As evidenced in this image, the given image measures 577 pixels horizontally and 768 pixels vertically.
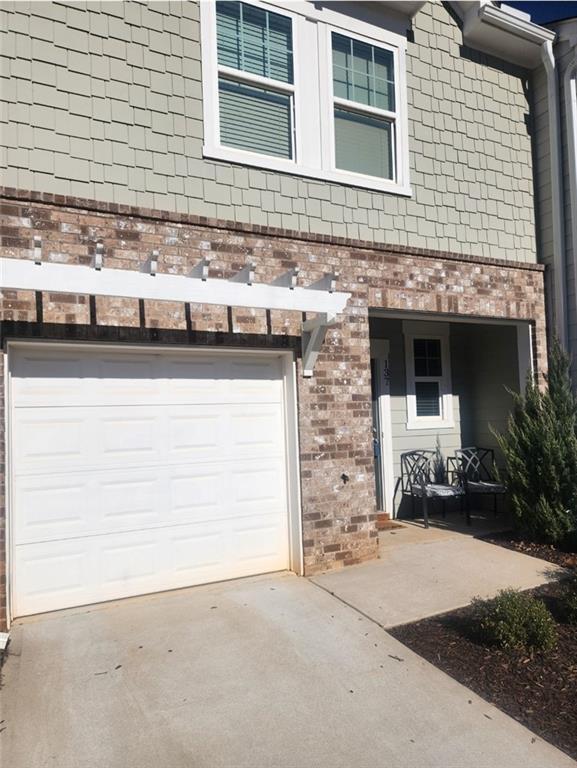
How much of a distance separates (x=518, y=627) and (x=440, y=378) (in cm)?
490

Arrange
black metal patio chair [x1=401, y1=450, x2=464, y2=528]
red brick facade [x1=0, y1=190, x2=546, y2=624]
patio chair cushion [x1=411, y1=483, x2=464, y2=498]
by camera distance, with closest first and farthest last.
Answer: red brick facade [x1=0, y1=190, x2=546, y2=624]
patio chair cushion [x1=411, y1=483, x2=464, y2=498]
black metal patio chair [x1=401, y1=450, x2=464, y2=528]

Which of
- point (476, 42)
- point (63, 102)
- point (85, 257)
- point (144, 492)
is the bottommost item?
point (144, 492)

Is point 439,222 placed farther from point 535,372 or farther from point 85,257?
point 85,257

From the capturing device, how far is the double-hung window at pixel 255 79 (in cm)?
568

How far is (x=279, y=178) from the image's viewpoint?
5.88m

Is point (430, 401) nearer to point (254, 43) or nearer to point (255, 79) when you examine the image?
point (255, 79)

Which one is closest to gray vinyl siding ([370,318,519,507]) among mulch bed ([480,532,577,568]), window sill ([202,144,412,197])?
mulch bed ([480,532,577,568])

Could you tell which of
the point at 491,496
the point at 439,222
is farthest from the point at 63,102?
the point at 491,496

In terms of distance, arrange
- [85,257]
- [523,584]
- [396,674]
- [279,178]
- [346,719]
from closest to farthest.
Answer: [346,719]
[396,674]
[85,257]
[523,584]
[279,178]

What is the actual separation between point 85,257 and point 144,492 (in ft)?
6.79

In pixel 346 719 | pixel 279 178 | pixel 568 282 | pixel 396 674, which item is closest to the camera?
pixel 346 719

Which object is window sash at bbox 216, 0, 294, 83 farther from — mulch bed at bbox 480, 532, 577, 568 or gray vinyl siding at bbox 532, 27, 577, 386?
mulch bed at bbox 480, 532, 577, 568

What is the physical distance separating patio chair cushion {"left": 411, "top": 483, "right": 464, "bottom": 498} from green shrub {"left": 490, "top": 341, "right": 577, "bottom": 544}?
2.60ft

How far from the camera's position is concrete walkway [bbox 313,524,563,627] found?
487 cm
